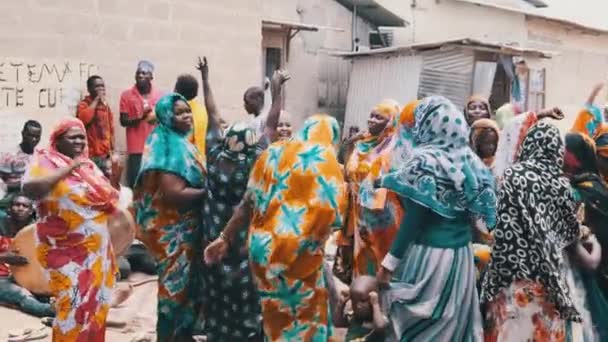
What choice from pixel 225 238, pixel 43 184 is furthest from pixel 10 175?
pixel 225 238

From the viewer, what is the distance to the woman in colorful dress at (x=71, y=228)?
4.80 meters

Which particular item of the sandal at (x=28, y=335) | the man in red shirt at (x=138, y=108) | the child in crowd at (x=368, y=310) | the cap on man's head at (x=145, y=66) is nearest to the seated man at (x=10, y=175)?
the sandal at (x=28, y=335)

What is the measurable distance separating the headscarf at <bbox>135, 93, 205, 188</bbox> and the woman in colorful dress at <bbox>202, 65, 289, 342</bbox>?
0.23 m

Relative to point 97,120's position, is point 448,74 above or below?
above

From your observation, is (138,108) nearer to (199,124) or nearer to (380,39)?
(199,124)

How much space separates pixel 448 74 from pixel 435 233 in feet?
33.0

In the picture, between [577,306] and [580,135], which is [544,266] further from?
[580,135]

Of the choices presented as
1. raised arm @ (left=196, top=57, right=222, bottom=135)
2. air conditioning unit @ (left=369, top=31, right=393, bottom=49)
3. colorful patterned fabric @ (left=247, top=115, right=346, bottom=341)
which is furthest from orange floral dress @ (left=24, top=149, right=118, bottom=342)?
air conditioning unit @ (left=369, top=31, right=393, bottom=49)

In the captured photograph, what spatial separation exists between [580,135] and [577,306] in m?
0.99

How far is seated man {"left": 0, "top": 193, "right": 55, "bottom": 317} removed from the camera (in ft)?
22.7

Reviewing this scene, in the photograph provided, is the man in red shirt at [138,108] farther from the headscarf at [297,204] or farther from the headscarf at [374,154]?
the headscarf at [297,204]

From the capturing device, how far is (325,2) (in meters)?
13.9

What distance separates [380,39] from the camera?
14.8 meters

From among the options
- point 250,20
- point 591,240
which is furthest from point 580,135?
point 250,20
